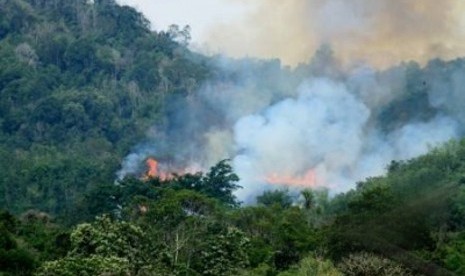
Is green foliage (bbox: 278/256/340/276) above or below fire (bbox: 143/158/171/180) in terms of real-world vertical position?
below

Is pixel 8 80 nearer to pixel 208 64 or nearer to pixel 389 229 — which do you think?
pixel 208 64

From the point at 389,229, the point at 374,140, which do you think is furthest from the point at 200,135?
the point at 389,229

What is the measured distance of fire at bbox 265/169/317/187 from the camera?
3383 inches

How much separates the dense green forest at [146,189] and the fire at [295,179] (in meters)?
11.2

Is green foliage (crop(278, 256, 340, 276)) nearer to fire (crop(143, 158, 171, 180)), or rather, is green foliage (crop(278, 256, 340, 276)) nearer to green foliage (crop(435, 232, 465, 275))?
green foliage (crop(435, 232, 465, 275))

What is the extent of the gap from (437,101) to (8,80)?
50469 mm

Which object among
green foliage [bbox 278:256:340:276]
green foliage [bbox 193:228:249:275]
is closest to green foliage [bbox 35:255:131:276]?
green foliage [bbox 193:228:249:275]

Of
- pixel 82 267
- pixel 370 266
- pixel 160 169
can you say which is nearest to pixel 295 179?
pixel 160 169

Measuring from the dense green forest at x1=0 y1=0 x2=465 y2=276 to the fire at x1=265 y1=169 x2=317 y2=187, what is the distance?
36.6ft

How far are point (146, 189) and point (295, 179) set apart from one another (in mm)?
25868

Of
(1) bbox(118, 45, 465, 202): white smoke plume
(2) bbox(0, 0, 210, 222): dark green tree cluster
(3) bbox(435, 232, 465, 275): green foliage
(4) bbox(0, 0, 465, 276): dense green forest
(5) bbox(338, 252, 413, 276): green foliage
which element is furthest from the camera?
(1) bbox(118, 45, 465, 202): white smoke plume

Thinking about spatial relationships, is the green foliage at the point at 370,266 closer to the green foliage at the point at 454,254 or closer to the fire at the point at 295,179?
the green foliage at the point at 454,254

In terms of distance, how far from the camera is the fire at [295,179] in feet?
282

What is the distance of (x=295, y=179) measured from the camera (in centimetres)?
8706
